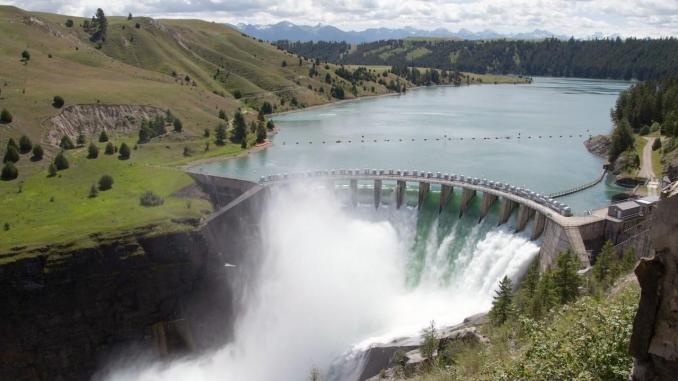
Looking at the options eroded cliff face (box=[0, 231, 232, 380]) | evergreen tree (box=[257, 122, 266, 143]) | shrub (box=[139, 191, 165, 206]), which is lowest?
eroded cliff face (box=[0, 231, 232, 380])

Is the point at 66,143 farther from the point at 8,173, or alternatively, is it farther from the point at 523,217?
the point at 523,217

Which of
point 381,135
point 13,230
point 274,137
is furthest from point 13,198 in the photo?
point 381,135

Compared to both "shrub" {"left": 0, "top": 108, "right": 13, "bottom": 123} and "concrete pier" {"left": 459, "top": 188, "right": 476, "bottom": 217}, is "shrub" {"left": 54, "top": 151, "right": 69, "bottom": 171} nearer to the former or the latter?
"shrub" {"left": 0, "top": 108, "right": 13, "bottom": 123}

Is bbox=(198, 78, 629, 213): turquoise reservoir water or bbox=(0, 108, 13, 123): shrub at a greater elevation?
bbox=(0, 108, 13, 123): shrub

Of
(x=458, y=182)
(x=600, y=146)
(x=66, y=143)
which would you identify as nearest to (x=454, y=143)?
(x=600, y=146)

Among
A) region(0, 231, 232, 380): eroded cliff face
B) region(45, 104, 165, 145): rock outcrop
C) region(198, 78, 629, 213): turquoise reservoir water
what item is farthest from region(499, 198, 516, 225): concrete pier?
region(45, 104, 165, 145): rock outcrop

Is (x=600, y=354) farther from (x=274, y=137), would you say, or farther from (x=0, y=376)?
(x=274, y=137)
